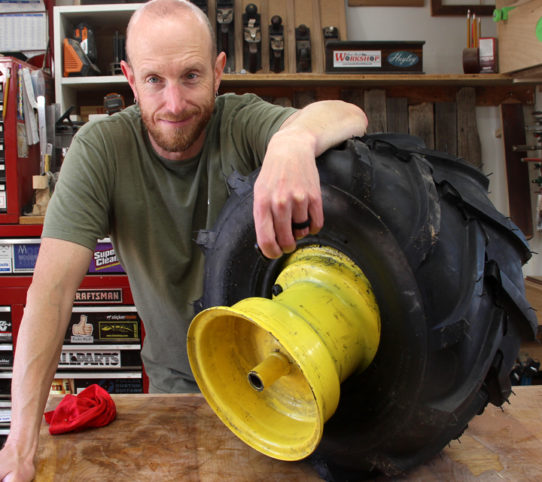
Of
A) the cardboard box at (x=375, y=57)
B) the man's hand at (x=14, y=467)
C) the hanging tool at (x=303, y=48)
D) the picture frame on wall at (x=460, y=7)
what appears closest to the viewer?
the man's hand at (x=14, y=467)

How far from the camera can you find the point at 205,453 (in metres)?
0.75

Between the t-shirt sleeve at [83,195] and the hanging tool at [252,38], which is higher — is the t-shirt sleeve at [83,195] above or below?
below

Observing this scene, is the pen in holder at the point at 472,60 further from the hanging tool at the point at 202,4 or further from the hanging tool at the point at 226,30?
the hanging tool at the point at 202,4

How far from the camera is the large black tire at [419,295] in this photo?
55cm

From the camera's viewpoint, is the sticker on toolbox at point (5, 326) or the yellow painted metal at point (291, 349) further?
the sticker on toolbox at point (5, 326)

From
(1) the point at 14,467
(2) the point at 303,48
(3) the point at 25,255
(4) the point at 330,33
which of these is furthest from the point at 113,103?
(1) the point at 14,467

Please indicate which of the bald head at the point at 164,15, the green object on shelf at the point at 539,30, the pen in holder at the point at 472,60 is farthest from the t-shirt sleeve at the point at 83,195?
the pen in holder at the point at 472,60

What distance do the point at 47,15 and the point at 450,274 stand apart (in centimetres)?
266

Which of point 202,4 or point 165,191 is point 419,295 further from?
point 202,4

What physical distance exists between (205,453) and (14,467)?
0.87 ft

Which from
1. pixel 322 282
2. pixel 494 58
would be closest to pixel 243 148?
pixel 322 282

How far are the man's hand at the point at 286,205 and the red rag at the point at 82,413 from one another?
44cm

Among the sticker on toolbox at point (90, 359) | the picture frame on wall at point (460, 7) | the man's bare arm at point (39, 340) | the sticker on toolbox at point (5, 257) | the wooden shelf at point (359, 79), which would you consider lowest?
the sticker on toolbox at point (90, 359)

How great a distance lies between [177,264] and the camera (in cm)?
117
